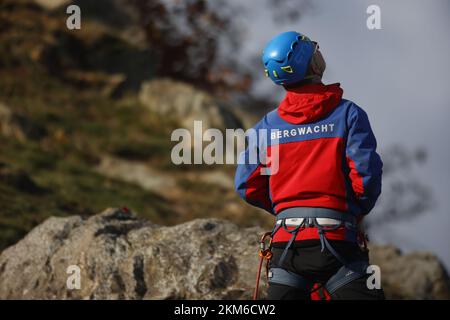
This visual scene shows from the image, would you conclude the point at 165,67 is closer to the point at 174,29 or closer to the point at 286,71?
the point at 174,29

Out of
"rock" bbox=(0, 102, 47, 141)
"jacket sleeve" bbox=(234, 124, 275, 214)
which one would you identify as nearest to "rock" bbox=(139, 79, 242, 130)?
"rock" bbox=(0, 102, 47, 141)

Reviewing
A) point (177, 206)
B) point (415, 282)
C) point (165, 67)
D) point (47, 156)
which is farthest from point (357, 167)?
point (165, 67)

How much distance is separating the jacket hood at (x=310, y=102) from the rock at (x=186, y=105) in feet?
49.0

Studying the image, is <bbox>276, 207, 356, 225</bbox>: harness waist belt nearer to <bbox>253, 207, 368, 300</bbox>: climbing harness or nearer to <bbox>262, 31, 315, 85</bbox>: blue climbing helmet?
<bbox>253, 207, 368, 300</bbox>: climbing harness

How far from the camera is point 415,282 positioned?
428 inches

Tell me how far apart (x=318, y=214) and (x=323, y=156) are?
33cm

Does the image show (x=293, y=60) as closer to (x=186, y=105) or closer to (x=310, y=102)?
(x=310, y=102)

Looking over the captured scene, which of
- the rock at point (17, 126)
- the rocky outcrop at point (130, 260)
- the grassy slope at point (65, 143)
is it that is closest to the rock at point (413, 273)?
the grassy slope at point (65, 143)

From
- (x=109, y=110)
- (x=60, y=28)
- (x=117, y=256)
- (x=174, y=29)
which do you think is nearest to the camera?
(x=117, y=256)

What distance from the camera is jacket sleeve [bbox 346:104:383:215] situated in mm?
4309

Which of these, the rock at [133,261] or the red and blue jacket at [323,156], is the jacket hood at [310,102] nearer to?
the red and blue jacket at [323,156]

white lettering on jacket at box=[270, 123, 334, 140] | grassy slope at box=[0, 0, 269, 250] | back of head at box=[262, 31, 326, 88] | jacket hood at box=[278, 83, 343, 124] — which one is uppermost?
grassy slope at box=[0, 0, 269, 250]

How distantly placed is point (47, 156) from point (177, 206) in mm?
2783

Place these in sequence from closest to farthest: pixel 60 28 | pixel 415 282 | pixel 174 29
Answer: pixel 415 282 → pixel 60 28 → pixel 174 29
